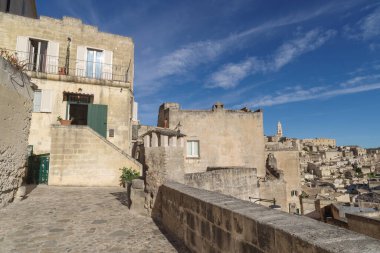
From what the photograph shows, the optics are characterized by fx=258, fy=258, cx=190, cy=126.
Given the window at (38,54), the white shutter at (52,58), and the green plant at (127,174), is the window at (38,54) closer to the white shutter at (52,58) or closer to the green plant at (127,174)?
the white shutter at (52,58)

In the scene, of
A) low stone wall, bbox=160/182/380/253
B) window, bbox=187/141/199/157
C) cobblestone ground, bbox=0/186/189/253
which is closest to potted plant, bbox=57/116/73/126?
cobblestone ground, bbox=0/186/189/253

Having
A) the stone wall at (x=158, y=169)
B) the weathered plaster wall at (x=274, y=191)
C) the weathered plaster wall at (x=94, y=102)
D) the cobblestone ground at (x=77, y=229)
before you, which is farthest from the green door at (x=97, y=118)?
the weathered plaster wall at (x=274, y=191)

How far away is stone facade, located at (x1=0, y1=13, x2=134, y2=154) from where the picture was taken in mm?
14680

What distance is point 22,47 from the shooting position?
15.2 m

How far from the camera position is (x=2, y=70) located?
6.52 metres

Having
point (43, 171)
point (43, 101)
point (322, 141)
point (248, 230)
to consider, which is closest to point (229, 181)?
point (43, 171)

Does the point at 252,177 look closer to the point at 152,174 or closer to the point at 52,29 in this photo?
the point at 152,174

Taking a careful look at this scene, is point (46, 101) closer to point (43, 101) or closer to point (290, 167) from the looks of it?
point (43, 101)

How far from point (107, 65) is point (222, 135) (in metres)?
9.81

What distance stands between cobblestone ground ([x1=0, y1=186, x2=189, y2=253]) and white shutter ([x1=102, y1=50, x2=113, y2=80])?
10.6 meters

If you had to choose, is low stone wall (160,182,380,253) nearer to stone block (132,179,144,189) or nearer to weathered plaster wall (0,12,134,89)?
stone block (132,179,144,189)

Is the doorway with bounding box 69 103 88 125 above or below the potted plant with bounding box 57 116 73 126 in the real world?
above

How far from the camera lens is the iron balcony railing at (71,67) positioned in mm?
15405

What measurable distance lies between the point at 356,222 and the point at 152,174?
306 inches
